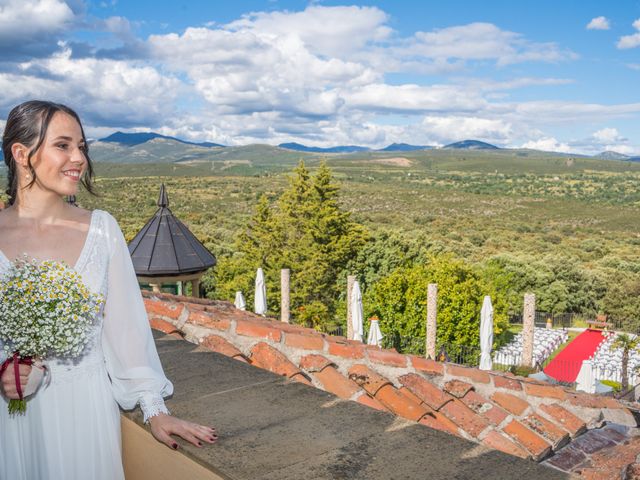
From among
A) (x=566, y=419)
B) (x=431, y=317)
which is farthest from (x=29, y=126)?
(x=431, y=317)

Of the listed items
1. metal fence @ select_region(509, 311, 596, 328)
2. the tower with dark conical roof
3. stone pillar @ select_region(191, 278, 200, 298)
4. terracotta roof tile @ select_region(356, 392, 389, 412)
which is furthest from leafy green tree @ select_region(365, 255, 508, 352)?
terracotta roof tile @ select_region(356, 392, 389, 412)

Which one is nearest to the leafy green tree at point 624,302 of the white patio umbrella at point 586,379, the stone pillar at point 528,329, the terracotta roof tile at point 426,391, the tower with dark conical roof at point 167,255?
the stone pillar at point 528,329

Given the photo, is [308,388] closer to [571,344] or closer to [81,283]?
[81,283]

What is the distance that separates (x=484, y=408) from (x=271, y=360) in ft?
3.36

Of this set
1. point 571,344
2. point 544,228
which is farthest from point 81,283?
point 544,228

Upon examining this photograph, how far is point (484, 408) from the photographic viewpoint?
2764 mm

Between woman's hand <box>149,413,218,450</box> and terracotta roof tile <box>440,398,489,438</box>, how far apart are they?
1.27 metres

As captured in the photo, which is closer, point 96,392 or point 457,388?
point 96,392

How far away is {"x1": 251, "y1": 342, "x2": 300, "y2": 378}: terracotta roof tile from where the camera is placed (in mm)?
2715

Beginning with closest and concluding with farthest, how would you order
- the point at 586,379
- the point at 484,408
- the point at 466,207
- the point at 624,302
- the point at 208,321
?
the point at 484,408 < the point at 208,321 < the point at 586,379 < the point at 624,302 < the point at 466,207

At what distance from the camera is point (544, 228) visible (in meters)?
53.1

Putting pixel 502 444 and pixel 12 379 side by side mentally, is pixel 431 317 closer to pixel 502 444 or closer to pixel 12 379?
pixel 502 444

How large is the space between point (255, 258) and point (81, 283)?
24930 mm

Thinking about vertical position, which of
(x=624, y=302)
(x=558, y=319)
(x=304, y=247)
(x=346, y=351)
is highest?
(x=346, y=351)
